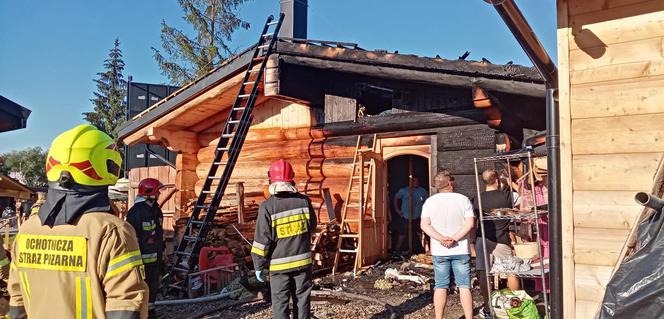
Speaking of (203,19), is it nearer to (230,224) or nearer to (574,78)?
(230,224)

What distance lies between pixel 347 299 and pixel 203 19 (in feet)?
66.2

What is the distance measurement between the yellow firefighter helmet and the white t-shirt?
12.4 ft

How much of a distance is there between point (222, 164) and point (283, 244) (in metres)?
4.04

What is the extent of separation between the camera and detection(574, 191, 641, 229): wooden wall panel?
3479 mm

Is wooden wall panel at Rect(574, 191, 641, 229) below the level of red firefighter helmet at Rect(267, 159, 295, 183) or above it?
below

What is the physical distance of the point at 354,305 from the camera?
6.64 m

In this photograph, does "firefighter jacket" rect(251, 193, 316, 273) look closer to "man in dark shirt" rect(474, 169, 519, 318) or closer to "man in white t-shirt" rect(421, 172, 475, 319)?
"man in white t-shirt" rect(421, 172, 475, 319)

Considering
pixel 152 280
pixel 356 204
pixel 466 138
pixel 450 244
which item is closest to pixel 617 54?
pixel 450 244

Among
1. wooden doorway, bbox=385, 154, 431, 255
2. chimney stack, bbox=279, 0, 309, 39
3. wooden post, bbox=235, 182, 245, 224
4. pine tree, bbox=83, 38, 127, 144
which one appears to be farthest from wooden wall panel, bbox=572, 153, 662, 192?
pine tree, bbox=83, 38, 127, 144

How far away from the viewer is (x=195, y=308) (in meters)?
7.01

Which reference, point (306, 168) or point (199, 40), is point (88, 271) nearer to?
point (306, 168)

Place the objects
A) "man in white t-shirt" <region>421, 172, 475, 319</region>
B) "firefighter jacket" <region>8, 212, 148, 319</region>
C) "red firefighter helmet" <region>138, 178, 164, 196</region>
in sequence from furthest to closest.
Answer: "red firefighter helmet" <region>138, 178, 164, 196</region>, "man in white t-shirt" <region>421, 172, 475, 319</region>, "firefighter jacket" <region>8, 212, 148, 319</region>

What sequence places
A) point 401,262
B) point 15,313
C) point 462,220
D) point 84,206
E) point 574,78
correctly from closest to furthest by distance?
1. point 84,206
2. point 15,313
3. point 574,78
4. point 462,220
5. point 401,262

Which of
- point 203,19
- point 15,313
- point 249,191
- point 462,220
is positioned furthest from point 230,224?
point 203,19
